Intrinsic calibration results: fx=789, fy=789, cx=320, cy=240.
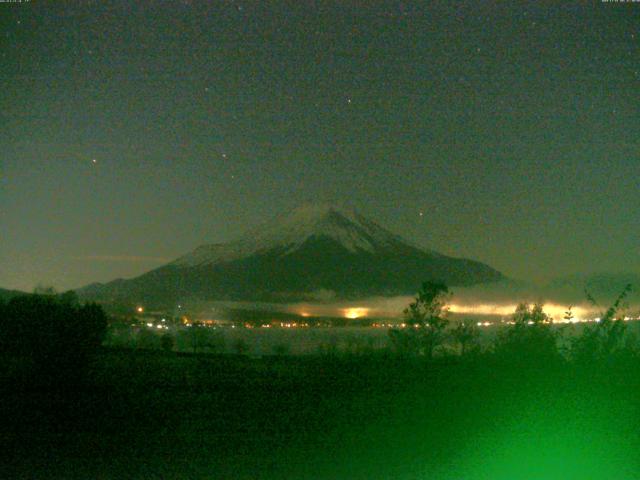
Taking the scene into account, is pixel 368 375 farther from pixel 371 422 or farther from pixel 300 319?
pixel 300 319

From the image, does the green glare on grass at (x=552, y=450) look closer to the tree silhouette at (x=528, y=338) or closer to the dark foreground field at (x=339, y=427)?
the dark foreground field at (x=339, y=427)

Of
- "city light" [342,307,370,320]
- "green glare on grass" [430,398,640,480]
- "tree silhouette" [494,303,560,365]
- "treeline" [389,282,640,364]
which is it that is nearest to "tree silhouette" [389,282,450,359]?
"treeline" [389,282,640,364]

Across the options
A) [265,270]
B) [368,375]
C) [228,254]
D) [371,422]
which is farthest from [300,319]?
[371,422]

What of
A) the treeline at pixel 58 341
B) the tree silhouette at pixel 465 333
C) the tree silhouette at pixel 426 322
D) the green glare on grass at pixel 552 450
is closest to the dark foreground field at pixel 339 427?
the green glare on grass at pixel 552 450

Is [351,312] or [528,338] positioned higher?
[351,312]

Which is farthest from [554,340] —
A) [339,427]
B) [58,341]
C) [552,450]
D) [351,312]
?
[351,312]

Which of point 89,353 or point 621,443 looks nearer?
point 621,443

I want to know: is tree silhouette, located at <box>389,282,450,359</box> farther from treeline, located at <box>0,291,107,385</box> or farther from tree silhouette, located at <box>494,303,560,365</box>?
treeline, located at <box>0,291,107,385</box>

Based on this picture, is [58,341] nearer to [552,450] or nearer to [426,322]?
[552,450]
